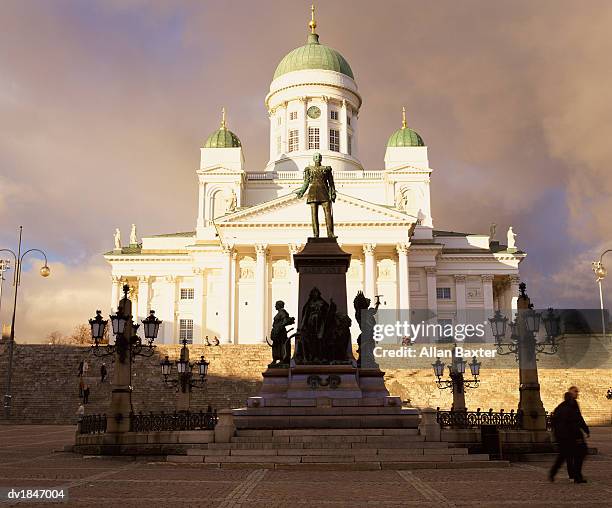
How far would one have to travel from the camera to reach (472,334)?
7256cm

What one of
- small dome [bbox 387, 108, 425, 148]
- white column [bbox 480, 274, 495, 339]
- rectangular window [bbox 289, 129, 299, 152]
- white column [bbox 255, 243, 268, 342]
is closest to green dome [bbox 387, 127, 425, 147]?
small dome [bbox 387, 108, 425, 148]

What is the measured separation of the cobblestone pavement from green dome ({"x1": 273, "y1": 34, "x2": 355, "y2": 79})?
74961 mm

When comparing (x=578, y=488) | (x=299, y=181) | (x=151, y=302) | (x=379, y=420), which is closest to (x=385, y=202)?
(x=299, y=181)

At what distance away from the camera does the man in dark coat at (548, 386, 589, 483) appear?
44.2 ft

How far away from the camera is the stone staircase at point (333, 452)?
16.5m

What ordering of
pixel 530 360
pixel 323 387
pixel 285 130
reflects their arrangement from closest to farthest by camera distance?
pixel 323 387
pixel 530 360
pixel 285 130

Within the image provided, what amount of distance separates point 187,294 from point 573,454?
67.2 metres

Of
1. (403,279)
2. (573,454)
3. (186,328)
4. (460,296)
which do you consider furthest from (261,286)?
(573,454)

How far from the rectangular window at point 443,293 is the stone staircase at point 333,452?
5849cm

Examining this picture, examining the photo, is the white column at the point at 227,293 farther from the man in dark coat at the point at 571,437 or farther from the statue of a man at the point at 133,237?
the man in dark coat at the point at 571,437

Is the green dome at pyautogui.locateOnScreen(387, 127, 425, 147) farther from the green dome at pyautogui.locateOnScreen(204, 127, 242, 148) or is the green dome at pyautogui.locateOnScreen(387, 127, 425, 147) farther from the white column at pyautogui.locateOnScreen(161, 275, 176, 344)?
the white column at pyautogui.locateOnScreen(161, 275, 176, 344)

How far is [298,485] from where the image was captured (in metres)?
13.5

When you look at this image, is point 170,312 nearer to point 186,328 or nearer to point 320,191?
point 186,328

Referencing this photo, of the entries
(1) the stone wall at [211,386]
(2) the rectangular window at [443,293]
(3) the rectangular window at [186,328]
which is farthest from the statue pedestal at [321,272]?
(3) the rectangular window at [186,328]
